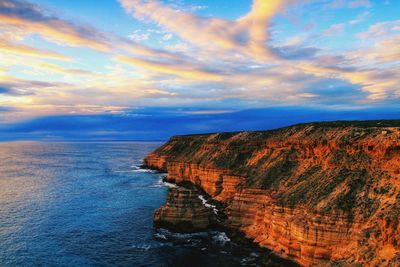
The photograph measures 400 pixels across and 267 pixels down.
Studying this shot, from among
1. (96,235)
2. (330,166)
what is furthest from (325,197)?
(96,235)

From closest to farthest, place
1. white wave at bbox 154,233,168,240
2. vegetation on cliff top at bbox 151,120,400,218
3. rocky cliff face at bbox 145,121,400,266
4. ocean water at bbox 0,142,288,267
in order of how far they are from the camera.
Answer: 1. rocky cliff face at bbox 145,121,400,266
2. vegetation on cliff top at bbox 151,120,400,218
3. ocean water at bbox 0,142,288,267
4. white wave at bbox 154,233,168,240

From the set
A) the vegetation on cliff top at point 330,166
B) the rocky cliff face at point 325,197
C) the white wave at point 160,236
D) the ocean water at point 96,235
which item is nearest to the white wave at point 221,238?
the ocean water at point 96,235

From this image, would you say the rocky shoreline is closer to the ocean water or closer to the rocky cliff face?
the rocky cliff face

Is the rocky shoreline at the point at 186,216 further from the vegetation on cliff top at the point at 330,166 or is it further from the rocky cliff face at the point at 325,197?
the vegetation on cliff top at the point at 330,166

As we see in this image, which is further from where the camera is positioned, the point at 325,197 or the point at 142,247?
the point at 142,247

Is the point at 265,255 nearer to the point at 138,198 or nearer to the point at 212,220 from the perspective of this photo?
the point at 212,220

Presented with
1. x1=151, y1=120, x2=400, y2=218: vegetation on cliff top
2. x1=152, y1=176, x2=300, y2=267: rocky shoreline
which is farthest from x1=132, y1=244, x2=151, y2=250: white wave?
x1=151, y1=120, x2=400, y2=218: vegetation on cliff top

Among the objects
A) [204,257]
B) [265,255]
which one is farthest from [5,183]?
[265,255]

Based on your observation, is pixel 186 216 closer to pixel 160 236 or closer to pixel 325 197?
pixel 160 236

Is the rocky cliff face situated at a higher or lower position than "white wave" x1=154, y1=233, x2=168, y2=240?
higher
